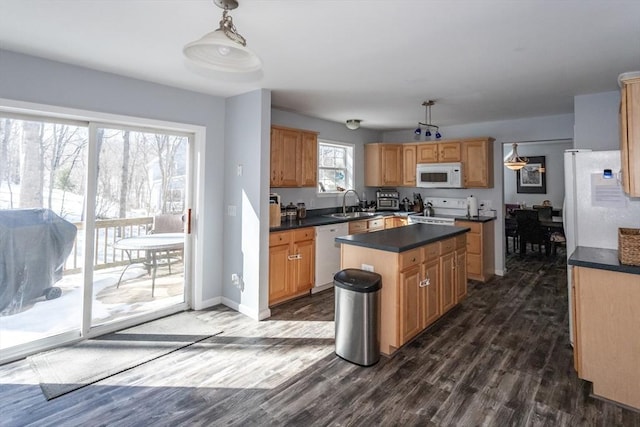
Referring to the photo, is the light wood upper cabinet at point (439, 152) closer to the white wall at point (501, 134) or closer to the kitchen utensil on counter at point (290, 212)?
the white wall at point (501, 134)

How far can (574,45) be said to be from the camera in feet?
8.29

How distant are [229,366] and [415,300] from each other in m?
1.70

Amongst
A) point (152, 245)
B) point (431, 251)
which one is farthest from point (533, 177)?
point (152, 245)

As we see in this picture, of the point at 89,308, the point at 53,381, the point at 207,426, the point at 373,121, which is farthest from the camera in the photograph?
the point at 373,121

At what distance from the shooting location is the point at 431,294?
126 inches

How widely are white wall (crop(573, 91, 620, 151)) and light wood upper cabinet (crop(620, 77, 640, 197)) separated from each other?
180 cm

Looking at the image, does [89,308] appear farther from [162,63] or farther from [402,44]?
[402,44]

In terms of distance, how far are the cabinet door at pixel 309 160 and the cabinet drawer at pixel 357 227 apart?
33.2 inches

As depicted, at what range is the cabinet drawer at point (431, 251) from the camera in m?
3.08

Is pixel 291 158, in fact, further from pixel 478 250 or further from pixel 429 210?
pixel 478 250

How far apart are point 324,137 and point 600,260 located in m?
4.06

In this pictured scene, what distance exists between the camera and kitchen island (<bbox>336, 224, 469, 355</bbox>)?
278cm

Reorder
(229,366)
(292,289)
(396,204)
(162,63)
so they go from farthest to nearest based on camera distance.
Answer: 1. (396,204)
2. (292,289)
3. (162,63)
4. (229,366)

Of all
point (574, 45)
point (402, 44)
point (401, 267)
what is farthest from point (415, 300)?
point (574, 45)
